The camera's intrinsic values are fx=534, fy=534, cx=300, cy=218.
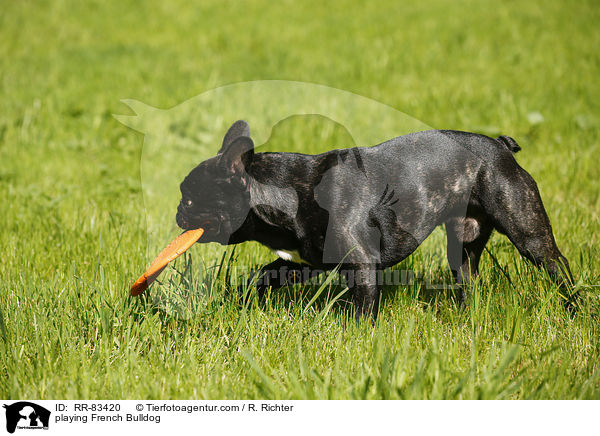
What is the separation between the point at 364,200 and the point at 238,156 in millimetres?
776

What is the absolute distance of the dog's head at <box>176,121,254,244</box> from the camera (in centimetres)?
305

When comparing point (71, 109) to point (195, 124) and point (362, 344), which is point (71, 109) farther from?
point (362, 344)

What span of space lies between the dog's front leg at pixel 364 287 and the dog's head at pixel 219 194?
724 mm

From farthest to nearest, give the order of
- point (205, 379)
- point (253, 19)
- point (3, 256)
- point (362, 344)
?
point (253, 19) < point (3, 256) < point (362, 344) < point (205, 379)

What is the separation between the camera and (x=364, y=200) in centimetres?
314

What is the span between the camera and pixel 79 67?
9883 mm

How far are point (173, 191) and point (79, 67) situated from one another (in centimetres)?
574

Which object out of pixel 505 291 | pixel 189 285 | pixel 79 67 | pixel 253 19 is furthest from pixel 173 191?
pixel 253 19

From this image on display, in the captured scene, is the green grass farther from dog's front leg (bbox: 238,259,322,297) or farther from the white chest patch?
the white chest patch
